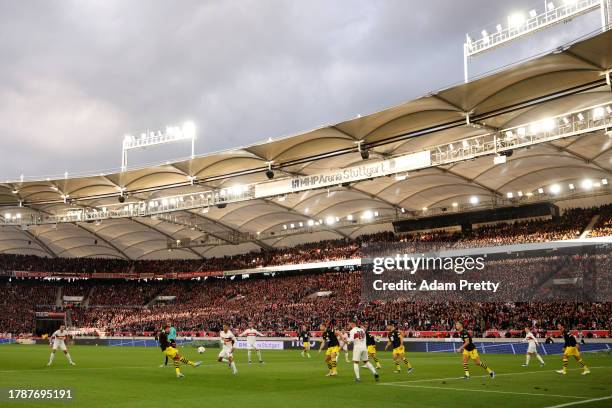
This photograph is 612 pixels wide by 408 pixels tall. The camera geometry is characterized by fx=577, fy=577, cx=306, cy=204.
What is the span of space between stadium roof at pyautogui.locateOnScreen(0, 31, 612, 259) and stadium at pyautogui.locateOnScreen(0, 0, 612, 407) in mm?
218

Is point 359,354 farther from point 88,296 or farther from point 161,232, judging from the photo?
point 88,296

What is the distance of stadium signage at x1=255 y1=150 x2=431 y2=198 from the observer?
42031mm

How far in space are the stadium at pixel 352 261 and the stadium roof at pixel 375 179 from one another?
0.22 metres

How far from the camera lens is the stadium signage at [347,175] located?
4203 cm

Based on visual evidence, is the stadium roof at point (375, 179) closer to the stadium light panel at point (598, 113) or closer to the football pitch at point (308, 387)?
the stadium light panel at point (598, 113)

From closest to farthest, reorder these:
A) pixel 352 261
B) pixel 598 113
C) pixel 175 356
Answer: pixel 175 356 < pixel 598 113 < pixel 352 261

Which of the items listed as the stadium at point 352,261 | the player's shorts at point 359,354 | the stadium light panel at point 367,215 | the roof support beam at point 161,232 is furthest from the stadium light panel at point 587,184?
the roof support beam at point 161,232

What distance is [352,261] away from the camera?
68000mm

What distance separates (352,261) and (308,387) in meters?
49.7

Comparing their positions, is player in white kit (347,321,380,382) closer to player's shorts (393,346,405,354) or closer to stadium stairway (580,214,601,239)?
player's shorts (393,346,405,354)

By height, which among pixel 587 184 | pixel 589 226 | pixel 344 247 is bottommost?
pixel 589 226

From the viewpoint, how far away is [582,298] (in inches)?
1848

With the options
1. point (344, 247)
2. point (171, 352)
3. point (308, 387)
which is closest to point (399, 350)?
point (308, 387)

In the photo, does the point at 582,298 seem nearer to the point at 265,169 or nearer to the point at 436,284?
the point at 436,284
